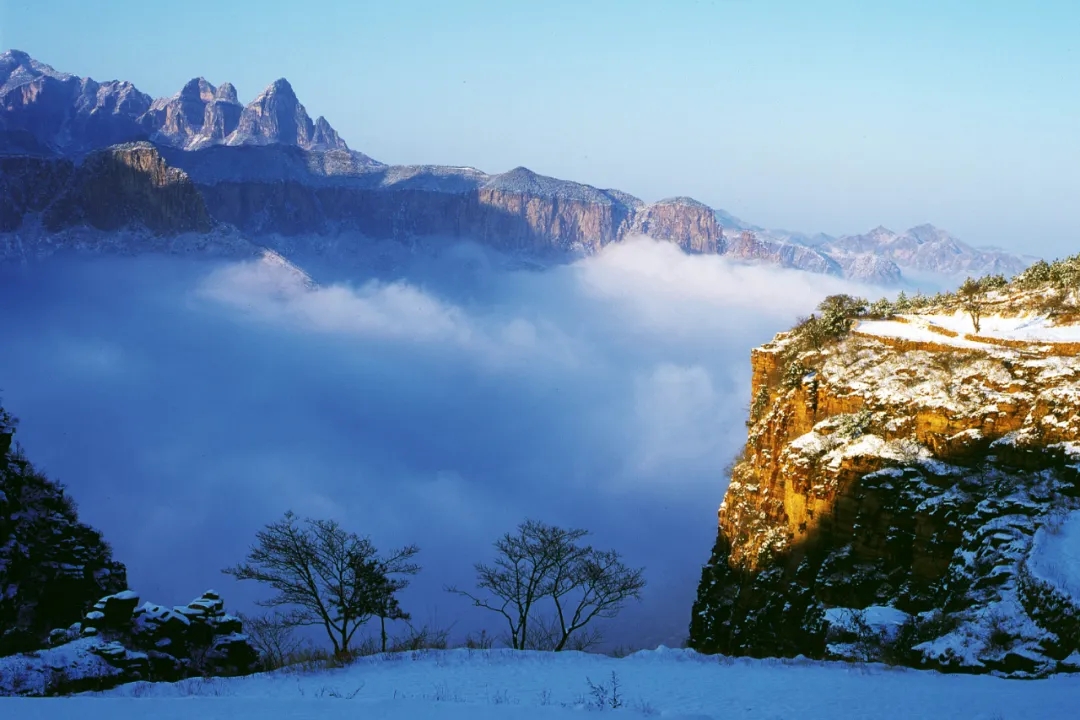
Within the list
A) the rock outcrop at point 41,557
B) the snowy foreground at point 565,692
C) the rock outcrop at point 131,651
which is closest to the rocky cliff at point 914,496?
the snowy foreground at point 565,692

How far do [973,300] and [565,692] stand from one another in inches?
1496

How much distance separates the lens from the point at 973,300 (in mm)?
48469

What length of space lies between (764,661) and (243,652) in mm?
17312

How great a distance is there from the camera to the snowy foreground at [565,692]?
16562mm

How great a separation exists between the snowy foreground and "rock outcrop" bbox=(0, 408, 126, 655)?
13.3 meters

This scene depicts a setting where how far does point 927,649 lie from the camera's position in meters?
24.5

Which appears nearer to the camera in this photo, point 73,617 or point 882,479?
point 73,617

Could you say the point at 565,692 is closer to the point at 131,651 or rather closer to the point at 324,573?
the point at 131,651

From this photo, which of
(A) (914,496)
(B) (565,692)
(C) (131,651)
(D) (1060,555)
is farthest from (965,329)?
(C) (131,651)

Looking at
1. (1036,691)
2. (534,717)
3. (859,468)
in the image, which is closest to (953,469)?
(859,468)

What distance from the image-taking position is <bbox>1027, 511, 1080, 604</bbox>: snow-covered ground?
25.0 meters

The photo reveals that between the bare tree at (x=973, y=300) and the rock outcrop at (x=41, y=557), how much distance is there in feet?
149

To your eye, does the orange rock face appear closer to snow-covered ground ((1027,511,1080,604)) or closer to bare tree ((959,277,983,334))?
snow-covered ground ((1027,511,1080,604))

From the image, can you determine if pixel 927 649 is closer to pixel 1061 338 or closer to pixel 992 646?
pixel 992 646
